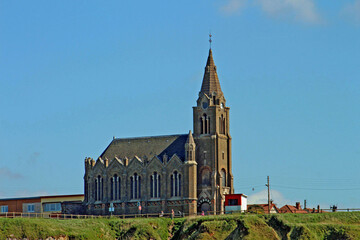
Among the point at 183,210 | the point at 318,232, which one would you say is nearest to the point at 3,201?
the point at 183,210

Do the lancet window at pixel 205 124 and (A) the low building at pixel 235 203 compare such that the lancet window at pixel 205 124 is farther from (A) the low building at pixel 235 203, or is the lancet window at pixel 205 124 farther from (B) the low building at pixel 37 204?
(B) the low building at pixel 37 204

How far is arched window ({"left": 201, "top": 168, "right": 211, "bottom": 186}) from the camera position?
116 metres

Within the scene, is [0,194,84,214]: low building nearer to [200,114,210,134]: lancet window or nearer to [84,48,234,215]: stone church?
[84,48,234,215]: stone church

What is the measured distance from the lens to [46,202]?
124000 millimetres

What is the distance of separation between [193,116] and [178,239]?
70.2 feet

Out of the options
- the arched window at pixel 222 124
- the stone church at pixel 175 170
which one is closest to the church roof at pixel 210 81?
the stone church at pixel 175 170

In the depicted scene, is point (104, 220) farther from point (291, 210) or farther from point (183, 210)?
point (291, 210)

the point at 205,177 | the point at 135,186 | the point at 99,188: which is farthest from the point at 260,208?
the point at 99,188

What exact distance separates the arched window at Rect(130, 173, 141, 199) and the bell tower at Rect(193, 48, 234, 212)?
8.76 meters

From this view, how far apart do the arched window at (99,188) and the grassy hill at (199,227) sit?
15.3 metres

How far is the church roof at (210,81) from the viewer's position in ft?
392

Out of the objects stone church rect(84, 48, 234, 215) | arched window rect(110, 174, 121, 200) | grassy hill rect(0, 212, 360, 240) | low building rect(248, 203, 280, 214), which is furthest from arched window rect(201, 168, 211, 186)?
arched window rect(110, 174, 121, 200)

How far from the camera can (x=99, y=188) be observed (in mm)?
122938

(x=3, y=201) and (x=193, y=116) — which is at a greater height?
(x=193, y=116)
